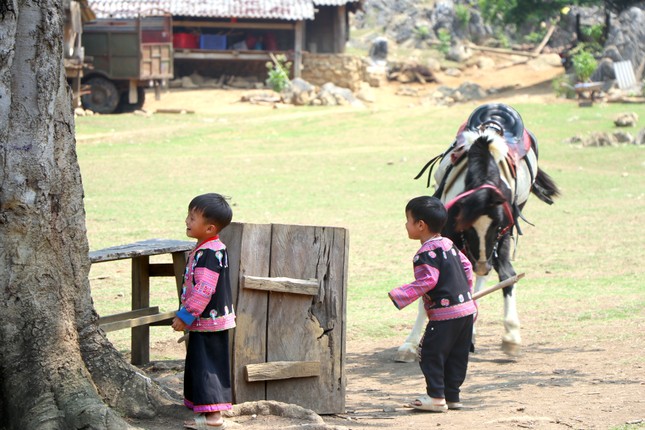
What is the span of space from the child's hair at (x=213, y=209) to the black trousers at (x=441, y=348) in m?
1.38

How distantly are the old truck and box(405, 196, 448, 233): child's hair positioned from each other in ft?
79.4

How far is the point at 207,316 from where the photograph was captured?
4.72 meters

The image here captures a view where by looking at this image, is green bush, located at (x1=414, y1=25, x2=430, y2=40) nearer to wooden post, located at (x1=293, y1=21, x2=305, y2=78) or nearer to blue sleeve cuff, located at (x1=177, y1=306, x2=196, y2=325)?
wooden post, located at (x1=293, y1=21, x2=305, y2=78)

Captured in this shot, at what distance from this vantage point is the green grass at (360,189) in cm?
1024

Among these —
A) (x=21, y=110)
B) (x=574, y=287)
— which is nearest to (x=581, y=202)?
(x=574, y=287)

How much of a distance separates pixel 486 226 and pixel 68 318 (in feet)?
12.5

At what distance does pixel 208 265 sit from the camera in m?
4.69

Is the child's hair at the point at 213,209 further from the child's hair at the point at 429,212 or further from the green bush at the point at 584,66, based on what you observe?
the green bush at the point at 584,66

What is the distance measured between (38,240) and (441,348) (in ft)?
7.27

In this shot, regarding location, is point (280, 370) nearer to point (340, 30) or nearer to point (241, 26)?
point (241, 26)

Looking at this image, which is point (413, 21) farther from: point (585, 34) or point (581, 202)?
point (581, 202)

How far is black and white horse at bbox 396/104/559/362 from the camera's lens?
740cm

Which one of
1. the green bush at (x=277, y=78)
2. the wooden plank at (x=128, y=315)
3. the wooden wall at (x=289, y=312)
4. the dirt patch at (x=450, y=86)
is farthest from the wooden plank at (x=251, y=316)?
the green bush at (x=277, y=78)

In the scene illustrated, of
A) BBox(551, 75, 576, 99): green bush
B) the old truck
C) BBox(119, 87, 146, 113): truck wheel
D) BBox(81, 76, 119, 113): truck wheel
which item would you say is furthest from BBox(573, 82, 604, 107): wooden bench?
BBox(81, 76, 119, 113): truck wheel
